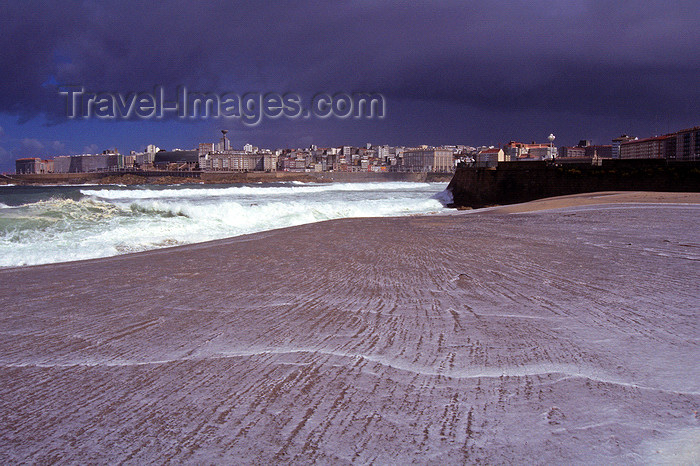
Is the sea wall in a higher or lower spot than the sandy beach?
higher

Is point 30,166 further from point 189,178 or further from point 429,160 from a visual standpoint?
point 429,160

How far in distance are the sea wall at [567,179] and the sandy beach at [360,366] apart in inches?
707

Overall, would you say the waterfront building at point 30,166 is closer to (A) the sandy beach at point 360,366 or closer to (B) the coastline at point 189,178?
(B) the coastline at point 189,178

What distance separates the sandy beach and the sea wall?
58.9 ft

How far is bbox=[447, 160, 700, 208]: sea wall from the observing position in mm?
20031

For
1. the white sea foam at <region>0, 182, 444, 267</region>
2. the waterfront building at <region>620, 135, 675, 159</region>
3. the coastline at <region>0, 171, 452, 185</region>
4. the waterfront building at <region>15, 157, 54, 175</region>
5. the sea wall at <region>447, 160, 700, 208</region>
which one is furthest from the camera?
the waterfront building at <region>15, 157, 54, 175</region>

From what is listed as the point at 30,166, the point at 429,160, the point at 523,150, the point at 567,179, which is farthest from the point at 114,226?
the point at 429,160

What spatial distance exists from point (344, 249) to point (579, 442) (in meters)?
5.12

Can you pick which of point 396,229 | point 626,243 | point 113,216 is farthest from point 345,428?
point 113,216

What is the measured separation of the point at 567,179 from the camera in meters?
22.5

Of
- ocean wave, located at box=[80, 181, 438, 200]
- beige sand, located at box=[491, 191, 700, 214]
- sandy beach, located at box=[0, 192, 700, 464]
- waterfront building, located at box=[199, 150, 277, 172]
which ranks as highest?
waterfront building, located at box=[199, 150, 277, 172]

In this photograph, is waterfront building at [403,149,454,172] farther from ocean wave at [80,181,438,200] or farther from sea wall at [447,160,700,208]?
sea wall at [447,160,700,208]

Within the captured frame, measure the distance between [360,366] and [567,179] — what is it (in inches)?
896

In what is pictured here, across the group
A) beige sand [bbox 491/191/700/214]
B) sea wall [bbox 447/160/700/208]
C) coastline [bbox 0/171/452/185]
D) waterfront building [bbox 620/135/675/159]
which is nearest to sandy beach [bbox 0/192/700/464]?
beige sand [bbox 491/191/700/214]
